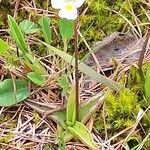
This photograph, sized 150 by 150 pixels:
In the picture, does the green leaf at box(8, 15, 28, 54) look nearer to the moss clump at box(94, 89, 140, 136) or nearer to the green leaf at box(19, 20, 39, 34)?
the green leaf at box(19, 20, 39, 34)

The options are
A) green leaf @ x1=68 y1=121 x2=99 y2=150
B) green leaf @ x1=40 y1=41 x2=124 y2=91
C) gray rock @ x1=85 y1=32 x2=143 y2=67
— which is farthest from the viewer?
gray rock @ x1=85 y1=32 x2=143 y2=67

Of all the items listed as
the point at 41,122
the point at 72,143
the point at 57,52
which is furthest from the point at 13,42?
the point at 72,143

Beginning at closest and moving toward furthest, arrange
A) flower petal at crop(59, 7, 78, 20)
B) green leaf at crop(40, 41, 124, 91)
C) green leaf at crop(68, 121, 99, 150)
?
flower petal at crop(59, 7, 78, 20) → green leaf at crop(68, 121, 99, 150) → green leaf at crop(40, 41, 124, 91)

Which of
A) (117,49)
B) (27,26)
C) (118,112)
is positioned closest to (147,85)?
(118,112)

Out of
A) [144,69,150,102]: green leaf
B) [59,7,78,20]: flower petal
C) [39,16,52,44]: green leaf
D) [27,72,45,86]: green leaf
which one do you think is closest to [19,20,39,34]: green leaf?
[39,16,52,44]: green leaf

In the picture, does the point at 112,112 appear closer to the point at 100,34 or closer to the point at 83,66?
the point at 83,66

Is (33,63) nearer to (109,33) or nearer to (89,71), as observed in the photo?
(89,71)
